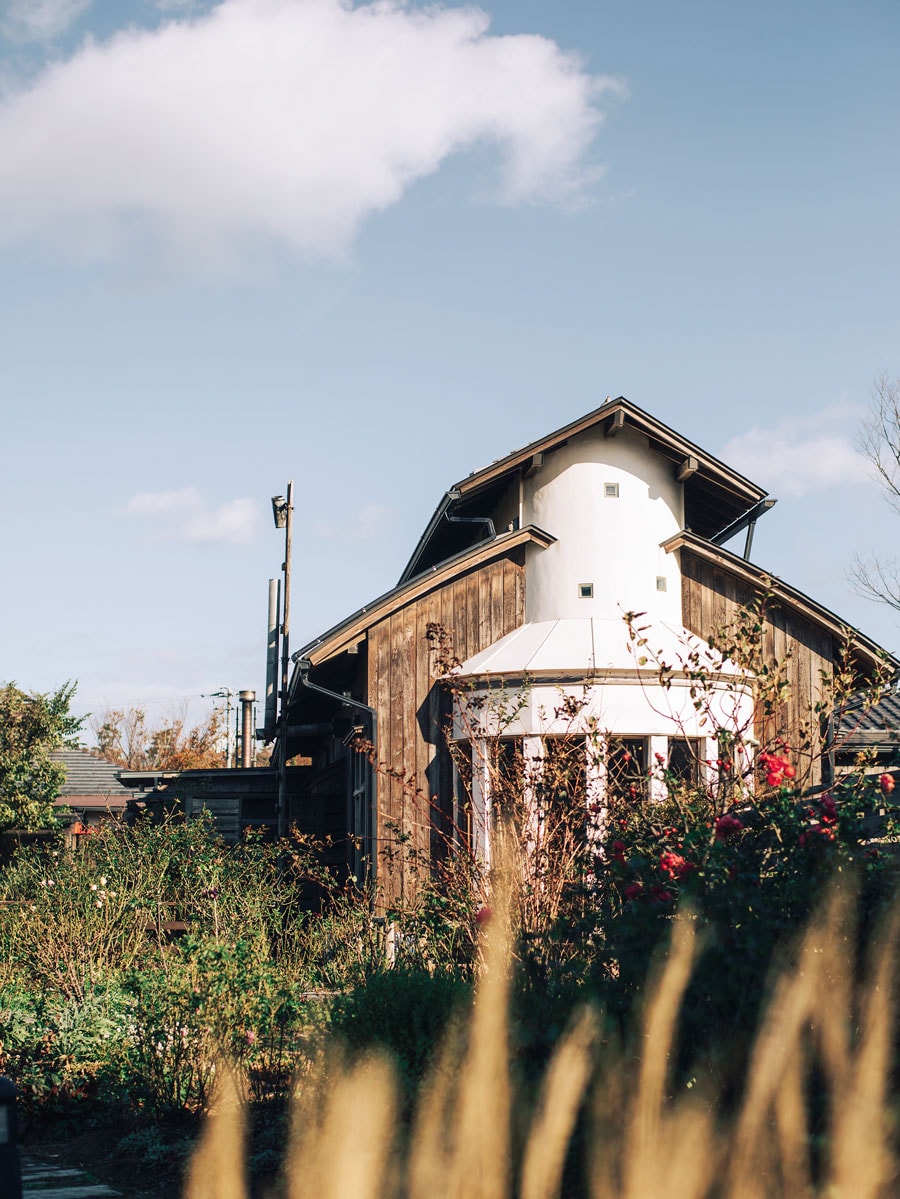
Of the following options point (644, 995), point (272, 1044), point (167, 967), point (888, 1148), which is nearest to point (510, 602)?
point (167, 967)

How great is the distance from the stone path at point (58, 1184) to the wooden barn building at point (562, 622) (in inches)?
293

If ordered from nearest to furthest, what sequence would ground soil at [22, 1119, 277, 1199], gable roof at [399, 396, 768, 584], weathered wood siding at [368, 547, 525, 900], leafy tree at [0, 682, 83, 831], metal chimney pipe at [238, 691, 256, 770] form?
ground soil at [22, 1119, 277, 1199]
weathered wood siding at [368, 547, 525, 900]
gable roof at [399, 396, 768, 584]
leafy tree at [0, 682, 83, 831]
metal chimney pipe at [238, 691, 256, 770]

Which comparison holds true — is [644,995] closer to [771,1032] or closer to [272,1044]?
[771,1032]

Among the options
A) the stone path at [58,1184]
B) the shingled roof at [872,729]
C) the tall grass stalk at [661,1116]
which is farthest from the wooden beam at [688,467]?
the stone path at [58,1184]

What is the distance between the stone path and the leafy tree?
15.5 metres

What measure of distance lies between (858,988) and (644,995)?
0.77m

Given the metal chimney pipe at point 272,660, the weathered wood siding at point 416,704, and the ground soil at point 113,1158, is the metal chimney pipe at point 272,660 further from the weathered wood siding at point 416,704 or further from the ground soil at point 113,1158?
the ground soil at point 113,1158

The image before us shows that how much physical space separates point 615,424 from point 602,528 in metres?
1.39

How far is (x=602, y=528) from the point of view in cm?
1546

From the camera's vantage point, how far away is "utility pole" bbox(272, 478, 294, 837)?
1766cm

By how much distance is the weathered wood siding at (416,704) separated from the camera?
1403cm

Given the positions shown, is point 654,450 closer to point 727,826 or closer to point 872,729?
point 872,729

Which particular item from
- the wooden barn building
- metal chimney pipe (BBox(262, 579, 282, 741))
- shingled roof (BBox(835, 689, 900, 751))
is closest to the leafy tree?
→ metal chimney pipe (BBox(262, 579, 282, 741))

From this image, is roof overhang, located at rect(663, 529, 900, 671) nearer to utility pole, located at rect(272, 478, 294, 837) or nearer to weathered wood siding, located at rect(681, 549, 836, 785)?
weathered wood siding, located at rect(681, 549, 836, 785)
